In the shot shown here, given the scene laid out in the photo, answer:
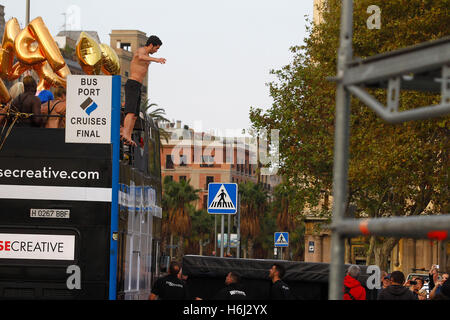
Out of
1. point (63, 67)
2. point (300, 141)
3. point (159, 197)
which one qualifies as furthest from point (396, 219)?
point (300, 141)

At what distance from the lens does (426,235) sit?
4.07 meters

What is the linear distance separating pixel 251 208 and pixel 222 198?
8543 cm

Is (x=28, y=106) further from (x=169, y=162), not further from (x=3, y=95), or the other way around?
(x=169, y=162)

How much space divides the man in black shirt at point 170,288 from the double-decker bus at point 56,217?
145 centimetres

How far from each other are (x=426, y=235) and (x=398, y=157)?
29.3m

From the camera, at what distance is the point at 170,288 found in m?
13.3

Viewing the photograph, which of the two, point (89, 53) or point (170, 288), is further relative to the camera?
point (89, 53)

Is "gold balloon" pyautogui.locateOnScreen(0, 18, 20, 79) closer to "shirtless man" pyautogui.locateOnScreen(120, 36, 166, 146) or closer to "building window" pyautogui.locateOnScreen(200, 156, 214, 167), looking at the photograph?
"shirtless man" pyautogui.locateOnScreen(120, 36, 166, 146)

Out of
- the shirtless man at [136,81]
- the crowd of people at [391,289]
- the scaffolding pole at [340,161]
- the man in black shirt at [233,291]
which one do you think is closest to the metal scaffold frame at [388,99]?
the scaffolding pole at [340,161]

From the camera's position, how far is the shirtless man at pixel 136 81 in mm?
13211

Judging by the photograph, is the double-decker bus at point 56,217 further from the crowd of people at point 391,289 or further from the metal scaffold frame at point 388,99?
the metal scaffold frame at point 388,99

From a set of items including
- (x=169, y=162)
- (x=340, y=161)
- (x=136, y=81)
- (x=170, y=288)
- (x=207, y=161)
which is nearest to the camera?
(x=340, y=161)

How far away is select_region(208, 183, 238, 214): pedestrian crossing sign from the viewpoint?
2108cm

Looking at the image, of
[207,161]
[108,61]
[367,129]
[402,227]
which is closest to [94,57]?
[108,61]
